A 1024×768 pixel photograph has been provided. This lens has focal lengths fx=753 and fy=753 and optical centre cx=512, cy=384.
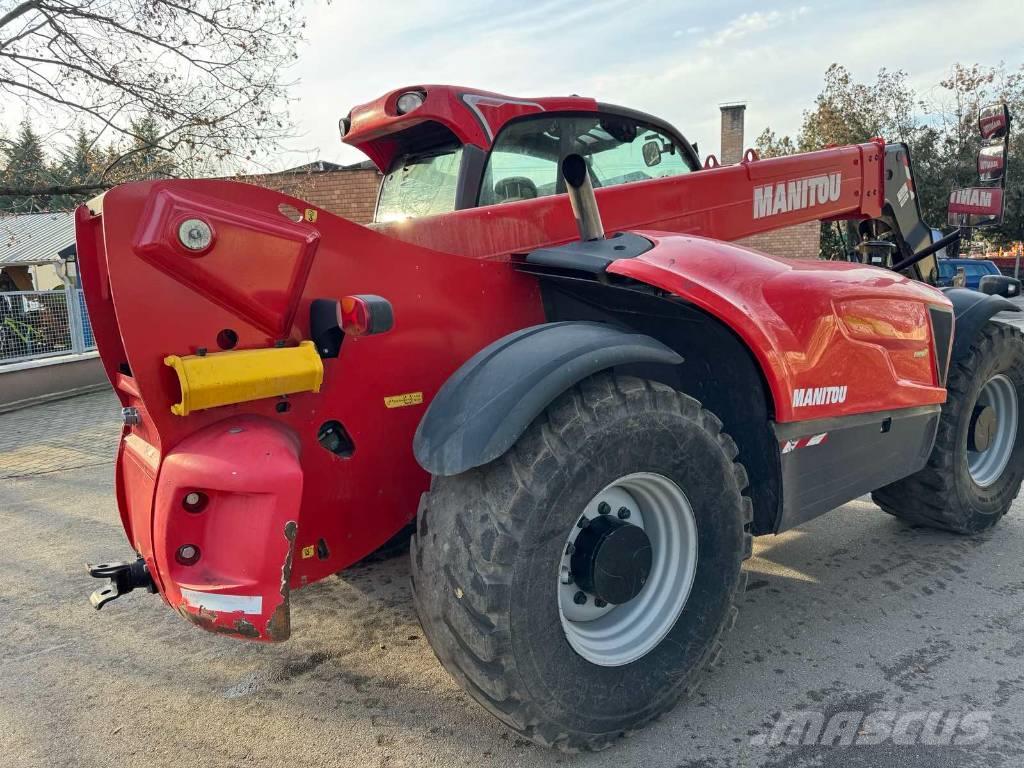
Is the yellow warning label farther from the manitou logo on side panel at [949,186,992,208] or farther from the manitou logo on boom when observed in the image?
the manitou logo on side panel at [949,186,992,208]

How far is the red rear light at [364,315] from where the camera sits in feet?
6.64

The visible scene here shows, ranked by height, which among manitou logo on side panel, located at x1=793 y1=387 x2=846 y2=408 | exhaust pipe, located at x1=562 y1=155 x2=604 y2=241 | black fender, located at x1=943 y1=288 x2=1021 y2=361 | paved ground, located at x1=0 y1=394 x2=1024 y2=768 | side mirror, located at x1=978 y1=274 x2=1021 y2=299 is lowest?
paved ground, located at x1=0 y1=394 x2=1024 y2=768

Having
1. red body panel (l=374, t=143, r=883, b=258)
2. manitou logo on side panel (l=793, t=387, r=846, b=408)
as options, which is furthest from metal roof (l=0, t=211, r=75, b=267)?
manitou logo on side panel (l=793, t=387, r=846, b=408)

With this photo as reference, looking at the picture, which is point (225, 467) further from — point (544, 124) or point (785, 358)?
point (544, 124)

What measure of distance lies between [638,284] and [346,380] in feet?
3.38

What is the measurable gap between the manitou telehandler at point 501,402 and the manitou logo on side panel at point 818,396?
0.04 ft

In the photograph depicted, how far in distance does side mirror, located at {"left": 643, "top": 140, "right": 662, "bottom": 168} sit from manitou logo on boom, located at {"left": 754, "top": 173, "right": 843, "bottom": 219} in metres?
0.51

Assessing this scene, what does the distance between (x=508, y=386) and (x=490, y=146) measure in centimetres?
155

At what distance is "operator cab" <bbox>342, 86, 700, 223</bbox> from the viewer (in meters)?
3.17

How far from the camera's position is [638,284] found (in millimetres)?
2566

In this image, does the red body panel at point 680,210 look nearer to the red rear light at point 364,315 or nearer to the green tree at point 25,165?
the red rear light at point 364,315

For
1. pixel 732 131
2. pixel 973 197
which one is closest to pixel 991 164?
pixel 973 197

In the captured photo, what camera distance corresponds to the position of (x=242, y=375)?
1.97 metres

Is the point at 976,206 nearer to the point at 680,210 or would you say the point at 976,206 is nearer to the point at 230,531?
the point at 680,210
